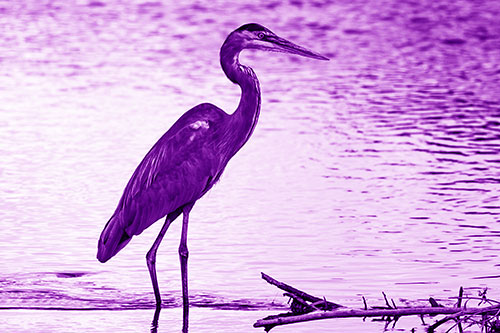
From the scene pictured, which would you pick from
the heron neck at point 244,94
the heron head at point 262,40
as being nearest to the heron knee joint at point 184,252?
the heron neck at point 244,94

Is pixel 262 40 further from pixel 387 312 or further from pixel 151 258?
pixel 387 312

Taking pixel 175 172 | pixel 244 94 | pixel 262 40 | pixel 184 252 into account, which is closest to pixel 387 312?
pixel 184 252

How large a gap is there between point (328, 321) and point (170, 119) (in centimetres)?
724

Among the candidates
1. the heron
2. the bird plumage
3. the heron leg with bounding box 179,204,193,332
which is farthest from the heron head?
the heron leg with bounding box 179,204,193,332

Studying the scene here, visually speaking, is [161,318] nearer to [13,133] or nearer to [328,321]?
[328,321]

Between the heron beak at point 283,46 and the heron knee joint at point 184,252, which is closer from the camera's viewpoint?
the heron knee joint at point 184,252

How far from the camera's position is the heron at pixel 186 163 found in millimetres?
8211

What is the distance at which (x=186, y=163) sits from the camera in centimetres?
834

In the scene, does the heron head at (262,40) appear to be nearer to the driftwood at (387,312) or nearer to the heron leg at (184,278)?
the heron leg at (184,278)

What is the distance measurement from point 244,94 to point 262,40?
33 cm

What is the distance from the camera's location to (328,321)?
25.8 ft

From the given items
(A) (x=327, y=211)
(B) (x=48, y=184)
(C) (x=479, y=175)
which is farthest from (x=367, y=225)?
(B) (x=48, y=184)

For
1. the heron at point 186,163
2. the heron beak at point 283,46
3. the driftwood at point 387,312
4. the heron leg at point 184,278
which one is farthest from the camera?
the heron beak at point 283,46

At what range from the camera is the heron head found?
8.47 m
